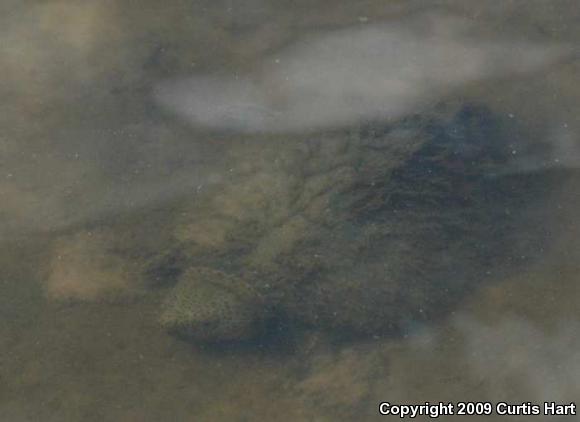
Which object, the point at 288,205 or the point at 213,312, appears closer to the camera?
the point at 213,312

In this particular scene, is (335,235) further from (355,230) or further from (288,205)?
(288,205)

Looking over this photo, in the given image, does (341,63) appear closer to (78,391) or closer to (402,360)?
(402,360)

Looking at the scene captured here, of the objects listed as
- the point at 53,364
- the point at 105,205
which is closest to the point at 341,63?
the point at 105,205

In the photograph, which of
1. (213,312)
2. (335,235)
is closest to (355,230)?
(335,235)

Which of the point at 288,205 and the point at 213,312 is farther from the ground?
the point at 288,205

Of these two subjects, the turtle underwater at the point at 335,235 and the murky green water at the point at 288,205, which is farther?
the turtle underwater at the point at 335,235

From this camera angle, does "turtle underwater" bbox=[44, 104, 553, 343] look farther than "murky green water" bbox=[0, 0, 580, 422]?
Yes

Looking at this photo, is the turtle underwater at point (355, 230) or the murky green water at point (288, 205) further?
the turtle underwater at point (355, 230)
